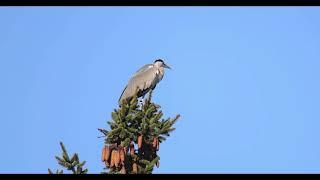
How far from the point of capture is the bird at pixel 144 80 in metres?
16.8

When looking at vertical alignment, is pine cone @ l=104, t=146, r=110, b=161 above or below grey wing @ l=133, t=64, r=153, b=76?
below

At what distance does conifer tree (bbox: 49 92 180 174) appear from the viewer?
9148mm

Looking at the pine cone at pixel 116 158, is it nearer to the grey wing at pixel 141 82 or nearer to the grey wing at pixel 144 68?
the grey wing at pixel 141 82

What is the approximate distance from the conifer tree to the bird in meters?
5.98

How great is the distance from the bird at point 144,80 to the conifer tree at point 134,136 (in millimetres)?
5983
